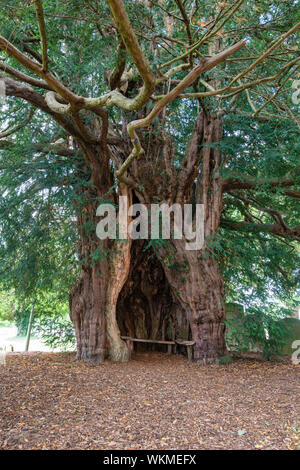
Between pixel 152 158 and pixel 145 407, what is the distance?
426cm

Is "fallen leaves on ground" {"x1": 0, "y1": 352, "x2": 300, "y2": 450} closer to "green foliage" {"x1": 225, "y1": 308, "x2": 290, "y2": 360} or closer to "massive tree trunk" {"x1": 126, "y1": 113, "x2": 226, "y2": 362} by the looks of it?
"green foliage" {"x1": 225, "y1": 308, "x2": 290, "y2": 360}

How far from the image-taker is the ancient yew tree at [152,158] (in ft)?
15.4

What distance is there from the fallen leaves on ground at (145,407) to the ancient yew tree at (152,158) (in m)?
1.05

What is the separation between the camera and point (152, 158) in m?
6.28

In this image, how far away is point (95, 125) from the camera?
614cm

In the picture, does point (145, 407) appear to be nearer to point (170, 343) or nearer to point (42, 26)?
point (170, 343)

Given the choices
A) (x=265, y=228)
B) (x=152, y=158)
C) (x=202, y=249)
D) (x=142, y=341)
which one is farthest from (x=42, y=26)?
(x=142, y=341)

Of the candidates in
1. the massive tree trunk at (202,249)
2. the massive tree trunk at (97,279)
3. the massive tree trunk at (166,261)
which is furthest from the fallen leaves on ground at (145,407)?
the massive tree trunk at (202,249)

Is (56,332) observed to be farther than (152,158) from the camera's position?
Yes

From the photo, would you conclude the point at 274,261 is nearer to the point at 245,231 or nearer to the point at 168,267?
A: the point at 245,231

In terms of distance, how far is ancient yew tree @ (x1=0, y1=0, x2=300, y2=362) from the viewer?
468cm

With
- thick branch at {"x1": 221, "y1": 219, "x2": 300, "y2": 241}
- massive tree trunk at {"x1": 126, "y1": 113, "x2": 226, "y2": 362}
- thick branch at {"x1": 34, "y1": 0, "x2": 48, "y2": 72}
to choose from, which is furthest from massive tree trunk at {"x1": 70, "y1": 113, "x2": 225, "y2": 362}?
thick branch at {"x1": 34, "y1": 0, "x2": 48, "y2": 72}

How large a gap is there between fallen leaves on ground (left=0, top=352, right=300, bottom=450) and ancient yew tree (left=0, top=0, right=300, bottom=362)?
1.05 meters

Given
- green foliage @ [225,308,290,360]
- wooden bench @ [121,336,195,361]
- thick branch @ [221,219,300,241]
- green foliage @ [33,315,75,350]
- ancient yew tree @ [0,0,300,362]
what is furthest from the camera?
green foliage @ [33,315,75,350]
